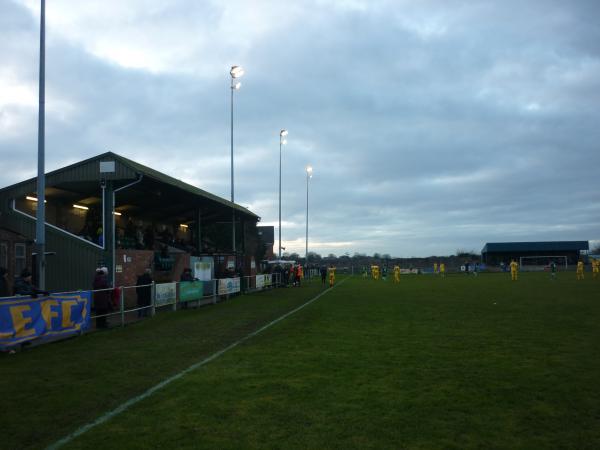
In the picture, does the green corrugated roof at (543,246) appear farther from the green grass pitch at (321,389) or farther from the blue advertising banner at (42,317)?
the blue advertising banner at (42,317)

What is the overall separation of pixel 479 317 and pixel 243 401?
11.2 m

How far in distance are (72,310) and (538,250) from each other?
8991cm

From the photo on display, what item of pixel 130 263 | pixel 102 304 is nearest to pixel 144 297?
pixel 102 304

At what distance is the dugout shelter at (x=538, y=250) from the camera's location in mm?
89750

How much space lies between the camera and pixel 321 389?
7.10 metres

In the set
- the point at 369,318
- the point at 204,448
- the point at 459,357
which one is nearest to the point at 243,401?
the point at 204,448

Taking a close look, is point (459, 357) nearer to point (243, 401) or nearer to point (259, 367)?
point (259, 367)

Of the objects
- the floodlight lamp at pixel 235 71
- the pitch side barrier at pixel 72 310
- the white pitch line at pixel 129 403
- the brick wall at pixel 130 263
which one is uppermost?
the floodlight lamp at pixel 235 71

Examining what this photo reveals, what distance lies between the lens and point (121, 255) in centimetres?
2172

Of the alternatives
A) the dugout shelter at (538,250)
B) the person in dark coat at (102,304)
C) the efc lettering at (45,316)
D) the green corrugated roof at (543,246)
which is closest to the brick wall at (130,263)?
the person in dark coat at (102,304)

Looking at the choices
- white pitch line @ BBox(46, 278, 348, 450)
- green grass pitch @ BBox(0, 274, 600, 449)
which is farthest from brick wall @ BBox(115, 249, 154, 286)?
white pitch line @ BBox(46, 278, 348, 450)

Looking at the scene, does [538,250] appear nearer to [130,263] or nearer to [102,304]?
[130,263]

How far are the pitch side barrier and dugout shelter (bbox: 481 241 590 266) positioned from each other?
79.6 m

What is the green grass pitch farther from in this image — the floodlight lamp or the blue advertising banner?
the floodlight lamp
